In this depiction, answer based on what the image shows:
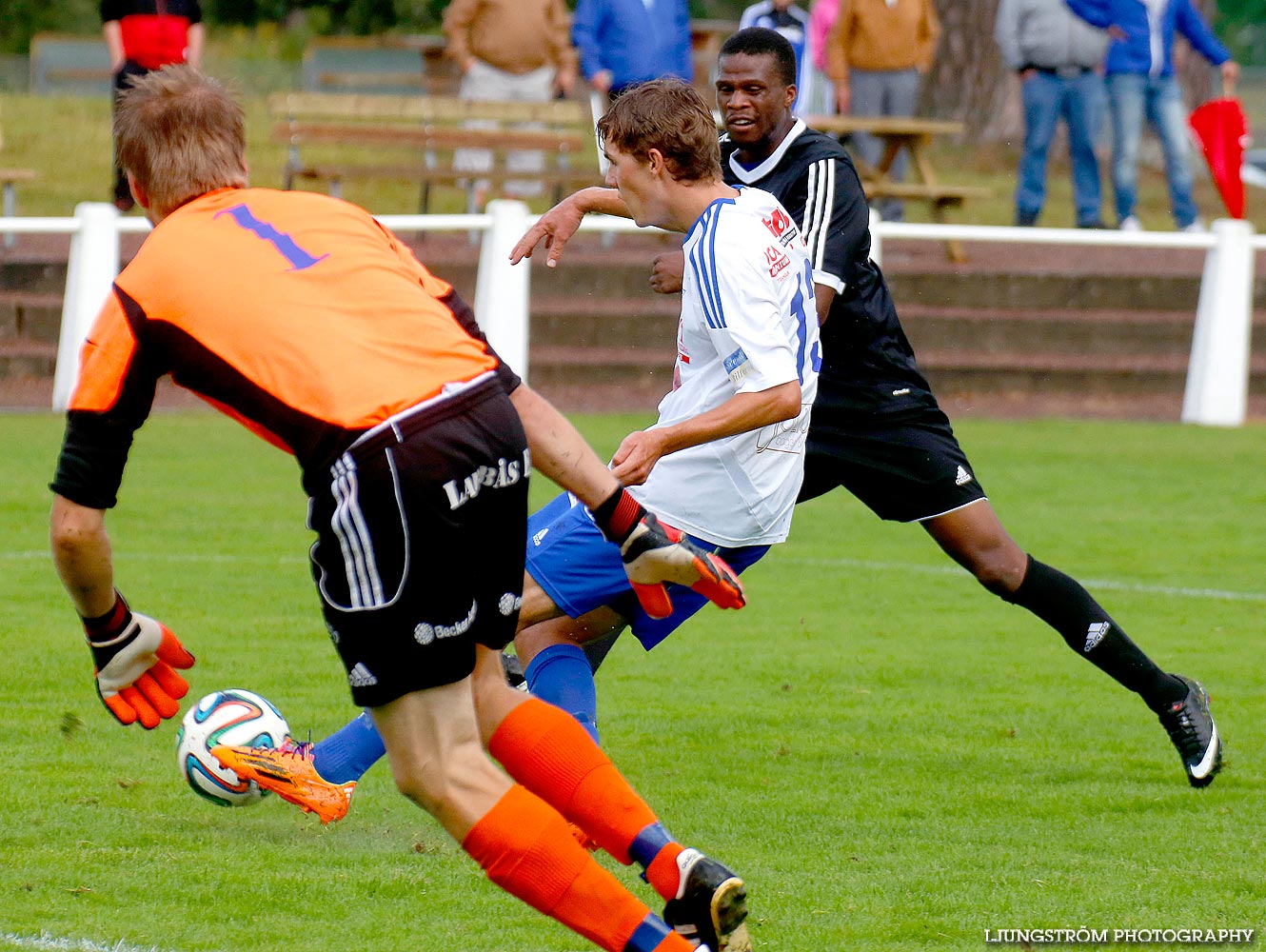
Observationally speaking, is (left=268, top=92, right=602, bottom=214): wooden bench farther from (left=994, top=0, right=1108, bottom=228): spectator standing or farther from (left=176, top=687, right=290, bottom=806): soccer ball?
(left=176, top=687, right=290, bottom=806): soccer ball

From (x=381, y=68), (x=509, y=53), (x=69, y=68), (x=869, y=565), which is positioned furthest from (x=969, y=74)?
(x=869, y=565)

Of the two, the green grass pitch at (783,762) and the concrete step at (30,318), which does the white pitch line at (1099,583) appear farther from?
the concrete step at (30,318)

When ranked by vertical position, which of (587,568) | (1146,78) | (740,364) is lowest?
(587,568)

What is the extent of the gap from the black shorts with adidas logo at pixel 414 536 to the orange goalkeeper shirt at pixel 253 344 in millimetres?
67

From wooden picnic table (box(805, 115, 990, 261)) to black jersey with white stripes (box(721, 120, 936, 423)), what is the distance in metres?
9.07

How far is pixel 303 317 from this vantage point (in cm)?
353

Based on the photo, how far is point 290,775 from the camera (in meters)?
4.66

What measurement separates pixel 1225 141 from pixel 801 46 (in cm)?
394

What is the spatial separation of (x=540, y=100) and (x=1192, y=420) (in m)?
6.14

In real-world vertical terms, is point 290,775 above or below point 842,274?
below

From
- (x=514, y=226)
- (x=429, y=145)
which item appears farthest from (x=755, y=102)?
(x=429, y=145)

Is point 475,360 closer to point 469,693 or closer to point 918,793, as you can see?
point 469,693

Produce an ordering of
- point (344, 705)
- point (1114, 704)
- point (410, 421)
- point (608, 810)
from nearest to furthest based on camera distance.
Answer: point (410, 421), point (608, 810), point (344, 705), point (1114, 704)

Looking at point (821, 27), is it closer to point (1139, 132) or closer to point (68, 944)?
point (1139, 132)
